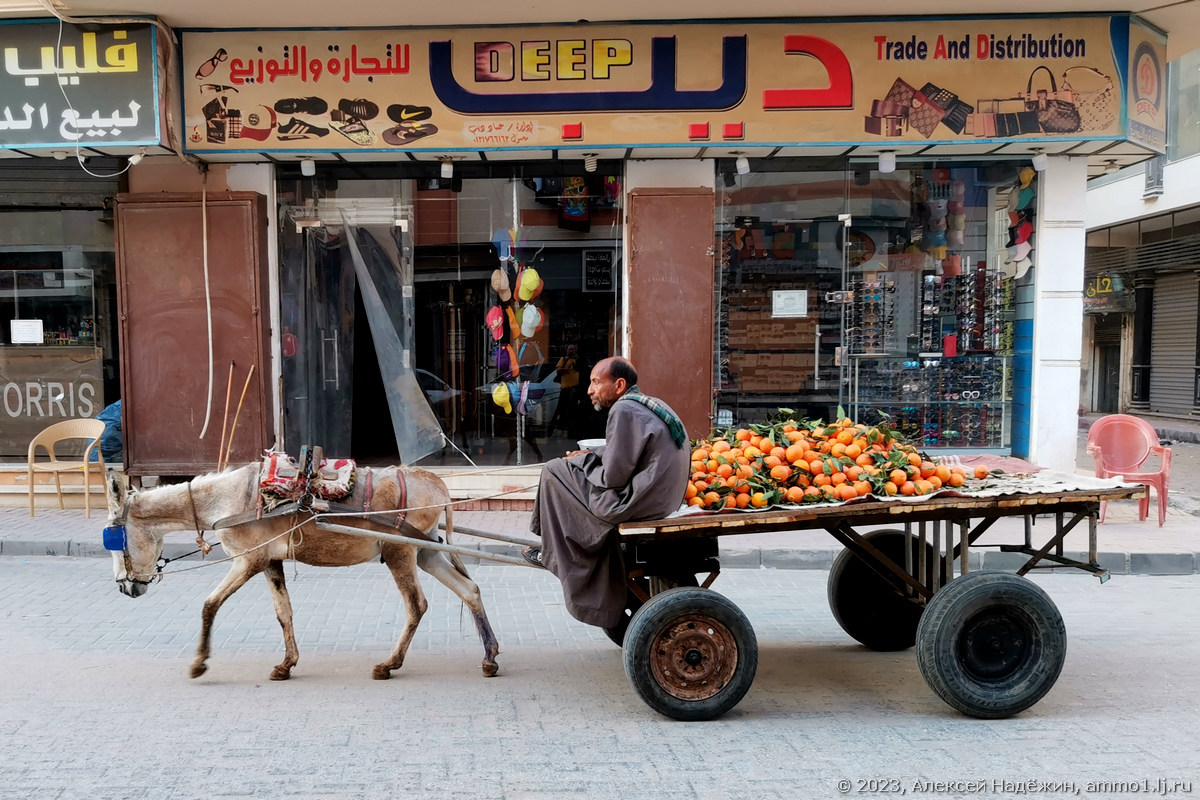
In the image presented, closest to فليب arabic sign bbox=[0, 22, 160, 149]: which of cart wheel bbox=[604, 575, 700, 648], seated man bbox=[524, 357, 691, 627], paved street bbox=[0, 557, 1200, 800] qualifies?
paved street bbox=[0, 557, 1200, 800]

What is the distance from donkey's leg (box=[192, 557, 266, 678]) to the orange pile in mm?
2322

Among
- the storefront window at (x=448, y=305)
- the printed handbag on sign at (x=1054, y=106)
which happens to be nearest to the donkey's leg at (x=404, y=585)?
the storefront window at (x=448, y=305)

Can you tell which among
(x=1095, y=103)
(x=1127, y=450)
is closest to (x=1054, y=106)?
(x=1095, y=103)

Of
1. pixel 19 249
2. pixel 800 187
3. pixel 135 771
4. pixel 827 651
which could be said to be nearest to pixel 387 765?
pixel 135 771

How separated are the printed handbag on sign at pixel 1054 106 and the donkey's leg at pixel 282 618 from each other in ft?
25.7

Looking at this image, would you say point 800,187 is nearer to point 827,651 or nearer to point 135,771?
point 827,651

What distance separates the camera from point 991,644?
414 cm

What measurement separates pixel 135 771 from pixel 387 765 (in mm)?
1007

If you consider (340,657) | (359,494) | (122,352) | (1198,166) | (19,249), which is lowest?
(340,657)

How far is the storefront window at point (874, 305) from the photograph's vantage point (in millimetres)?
9555

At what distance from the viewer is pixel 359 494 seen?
473 centimetres

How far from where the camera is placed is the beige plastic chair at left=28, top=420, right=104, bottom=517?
8.76 meters

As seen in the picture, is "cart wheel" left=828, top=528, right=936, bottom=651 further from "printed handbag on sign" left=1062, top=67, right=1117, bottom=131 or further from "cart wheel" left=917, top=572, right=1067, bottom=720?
"printed handbag on sign" left=1062, top=67, right=1117, bottom=131

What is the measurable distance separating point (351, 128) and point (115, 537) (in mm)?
5334
